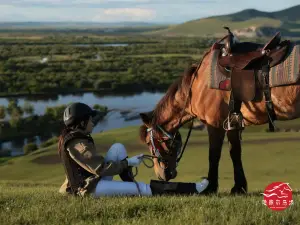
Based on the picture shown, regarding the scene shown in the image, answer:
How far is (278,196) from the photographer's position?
14.6ft

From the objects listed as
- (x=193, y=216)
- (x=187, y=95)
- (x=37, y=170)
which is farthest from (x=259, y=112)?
(x=37, y=170)

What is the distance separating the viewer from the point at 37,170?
26344mm

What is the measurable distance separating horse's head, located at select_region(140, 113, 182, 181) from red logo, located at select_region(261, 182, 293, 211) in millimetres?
2713

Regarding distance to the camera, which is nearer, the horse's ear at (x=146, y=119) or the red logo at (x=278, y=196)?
the red logo at (x=278, y=196)

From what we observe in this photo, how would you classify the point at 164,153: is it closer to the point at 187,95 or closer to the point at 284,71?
the point at 187,95

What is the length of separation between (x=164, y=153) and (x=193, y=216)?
2780 mm

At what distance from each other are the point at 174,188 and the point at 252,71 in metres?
1.96

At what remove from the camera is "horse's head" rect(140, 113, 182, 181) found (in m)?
7.10

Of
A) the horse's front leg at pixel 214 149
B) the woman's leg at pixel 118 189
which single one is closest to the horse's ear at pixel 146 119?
the horse's front leg at pixel 214 149

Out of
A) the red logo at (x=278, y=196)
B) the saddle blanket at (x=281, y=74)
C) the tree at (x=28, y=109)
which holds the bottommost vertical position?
the tree at (x=28, y=109)

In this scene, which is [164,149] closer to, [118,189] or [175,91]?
[175,91]

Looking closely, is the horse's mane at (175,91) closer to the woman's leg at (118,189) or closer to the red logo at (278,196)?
the woman's leg at (118,189)

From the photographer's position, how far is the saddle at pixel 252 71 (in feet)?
19.7

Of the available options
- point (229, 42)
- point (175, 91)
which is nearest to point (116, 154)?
point (175, 91)
